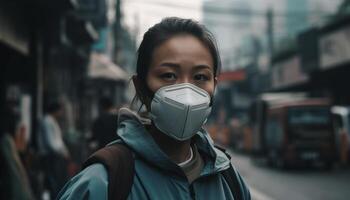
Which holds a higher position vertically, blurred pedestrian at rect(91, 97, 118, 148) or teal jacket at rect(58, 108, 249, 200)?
teal jacket at rect(58, 108, 249, 200)

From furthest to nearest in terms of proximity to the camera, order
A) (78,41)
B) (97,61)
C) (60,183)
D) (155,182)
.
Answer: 1. (97,61)
2. (78,41)
3. (60,183)
4. (155,182)

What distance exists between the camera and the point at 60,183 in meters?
9.55

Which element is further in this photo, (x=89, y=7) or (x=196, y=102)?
(x=89, y=7)

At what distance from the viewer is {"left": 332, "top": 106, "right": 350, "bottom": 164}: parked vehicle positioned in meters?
23.5

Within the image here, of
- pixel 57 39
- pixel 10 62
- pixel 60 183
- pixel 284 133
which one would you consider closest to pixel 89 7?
pixel 57 39

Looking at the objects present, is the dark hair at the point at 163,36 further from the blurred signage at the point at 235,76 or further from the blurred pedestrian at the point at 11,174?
the blurred signage at the point at 235,76

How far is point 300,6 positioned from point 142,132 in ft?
474

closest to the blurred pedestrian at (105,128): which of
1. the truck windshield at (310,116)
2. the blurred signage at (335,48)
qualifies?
the truck windshield at (310,116)

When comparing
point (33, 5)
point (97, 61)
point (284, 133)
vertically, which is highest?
point (33, 5)

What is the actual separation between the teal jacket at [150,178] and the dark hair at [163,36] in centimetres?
17

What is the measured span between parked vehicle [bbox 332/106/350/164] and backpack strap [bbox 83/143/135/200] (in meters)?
21.6

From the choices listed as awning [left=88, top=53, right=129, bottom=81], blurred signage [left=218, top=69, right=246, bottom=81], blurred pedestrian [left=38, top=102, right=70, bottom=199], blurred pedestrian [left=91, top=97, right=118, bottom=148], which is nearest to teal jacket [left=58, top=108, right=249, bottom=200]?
blurred pedestrian [left=91, top=97, right=118, bottom=148]

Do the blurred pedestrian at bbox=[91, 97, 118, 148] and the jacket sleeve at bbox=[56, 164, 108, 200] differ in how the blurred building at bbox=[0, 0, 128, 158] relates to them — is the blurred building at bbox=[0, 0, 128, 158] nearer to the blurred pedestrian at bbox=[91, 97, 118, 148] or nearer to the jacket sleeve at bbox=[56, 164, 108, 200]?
the blurred pedestrian at bbox=[91, 97, 118, 148]

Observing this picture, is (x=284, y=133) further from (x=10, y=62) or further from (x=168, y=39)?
(x=168, y=39)
